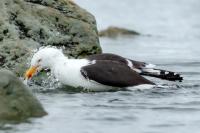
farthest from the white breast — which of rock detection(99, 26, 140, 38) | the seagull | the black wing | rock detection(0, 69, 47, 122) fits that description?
rock detection(99, 26, 140, 38)

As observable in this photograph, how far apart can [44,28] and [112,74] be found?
7.21 ft

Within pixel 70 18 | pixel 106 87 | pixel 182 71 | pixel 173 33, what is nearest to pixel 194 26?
pixel 173 33

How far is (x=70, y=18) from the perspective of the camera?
1519cm

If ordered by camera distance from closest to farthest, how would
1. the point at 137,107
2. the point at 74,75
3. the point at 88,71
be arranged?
the point at 137,107
the point at 88,71
the point at 74,75

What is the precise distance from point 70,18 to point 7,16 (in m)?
1.26

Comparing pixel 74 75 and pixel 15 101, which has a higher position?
pixel 74 75

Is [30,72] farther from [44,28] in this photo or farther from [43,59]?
[44,28]

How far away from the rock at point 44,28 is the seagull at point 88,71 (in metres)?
0.82

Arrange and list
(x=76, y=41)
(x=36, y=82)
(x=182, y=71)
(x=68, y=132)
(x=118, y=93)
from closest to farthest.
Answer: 1. (x=68, y=132)
2. (x=118, y=93)
3. (x=36, y=82)
4. (x=76, y=41)
5. (x=182, y=71)

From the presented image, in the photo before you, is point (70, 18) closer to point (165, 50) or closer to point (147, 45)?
point (165, 50)

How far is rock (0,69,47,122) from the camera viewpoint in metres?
10.2

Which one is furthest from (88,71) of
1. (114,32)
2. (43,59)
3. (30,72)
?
(114,32)

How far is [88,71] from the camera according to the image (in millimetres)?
13000

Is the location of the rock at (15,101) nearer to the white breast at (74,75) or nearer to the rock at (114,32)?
the white breast at (74,75)
